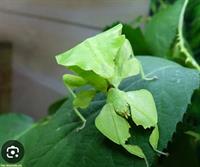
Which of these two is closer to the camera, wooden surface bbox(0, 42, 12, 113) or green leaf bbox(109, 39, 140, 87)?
green leaf bbox(109, 39, 140, 87)

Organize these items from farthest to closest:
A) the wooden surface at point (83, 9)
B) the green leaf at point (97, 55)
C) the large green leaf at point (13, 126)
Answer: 1. the wooden surface at point (83, 9)
2. the large green leaf at point (13, 126)
3. the green leaf at point (97, 55)

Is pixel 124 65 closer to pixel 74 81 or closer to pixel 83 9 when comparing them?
pixel 74 81

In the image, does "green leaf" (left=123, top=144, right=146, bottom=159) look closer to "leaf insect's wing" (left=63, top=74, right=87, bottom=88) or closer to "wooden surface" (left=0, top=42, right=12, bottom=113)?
"leaf insect's wing" (left=63, top=74, right=87, bottom=88)

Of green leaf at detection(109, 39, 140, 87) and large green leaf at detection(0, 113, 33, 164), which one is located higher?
green leaf at detection(109, 39, 140, 87)

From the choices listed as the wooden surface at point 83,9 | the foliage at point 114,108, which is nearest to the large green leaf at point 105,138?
the foliage at point 114,108

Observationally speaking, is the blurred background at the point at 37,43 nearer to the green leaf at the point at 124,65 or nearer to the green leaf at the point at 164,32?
the green leaf at the point at 164,32

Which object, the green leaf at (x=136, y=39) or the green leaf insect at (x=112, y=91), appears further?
the green leaf at (x=136, y=39)

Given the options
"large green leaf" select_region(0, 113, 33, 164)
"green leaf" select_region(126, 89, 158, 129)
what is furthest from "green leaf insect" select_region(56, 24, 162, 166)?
"large green leaf" select_region(0, 113, 33, 164)

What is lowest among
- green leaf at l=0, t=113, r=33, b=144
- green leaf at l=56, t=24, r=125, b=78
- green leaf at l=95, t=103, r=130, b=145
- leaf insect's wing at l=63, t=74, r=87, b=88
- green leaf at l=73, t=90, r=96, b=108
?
green leaf at l=0, t=113, r=33, b=144
